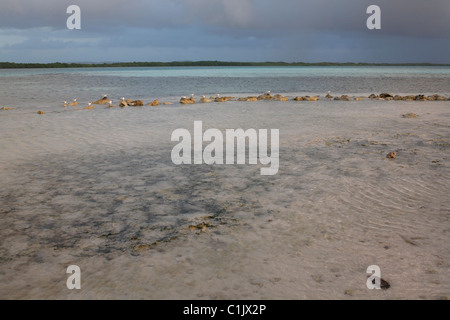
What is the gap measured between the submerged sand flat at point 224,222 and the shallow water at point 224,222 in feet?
0.07

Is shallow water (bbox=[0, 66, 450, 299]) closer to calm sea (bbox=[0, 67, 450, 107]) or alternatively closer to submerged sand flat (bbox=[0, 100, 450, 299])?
submerged sand flat (bbox=[0, 100, 450, 299])

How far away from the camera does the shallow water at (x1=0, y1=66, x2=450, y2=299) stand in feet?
14.0

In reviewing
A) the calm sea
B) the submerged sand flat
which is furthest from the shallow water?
the calm sea

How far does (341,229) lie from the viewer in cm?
566

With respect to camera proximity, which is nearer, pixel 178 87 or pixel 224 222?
pixel 224 222

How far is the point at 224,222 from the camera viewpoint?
5977mm

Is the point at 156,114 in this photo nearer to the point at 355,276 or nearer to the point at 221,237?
the point at 221,237

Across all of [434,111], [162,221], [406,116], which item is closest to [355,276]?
[162,221]

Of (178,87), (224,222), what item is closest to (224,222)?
(224,222)

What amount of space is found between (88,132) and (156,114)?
6.06 m

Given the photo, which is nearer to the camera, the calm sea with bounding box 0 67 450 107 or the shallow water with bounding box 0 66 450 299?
the shallow water with bounding box 0 66 450 299

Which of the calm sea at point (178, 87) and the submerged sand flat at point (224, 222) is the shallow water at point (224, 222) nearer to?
the submerged sand flat at point (224, 222)

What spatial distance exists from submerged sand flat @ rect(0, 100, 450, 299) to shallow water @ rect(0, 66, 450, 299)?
0.02 metres

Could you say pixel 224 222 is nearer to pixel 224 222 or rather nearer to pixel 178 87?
pixel 224 222
